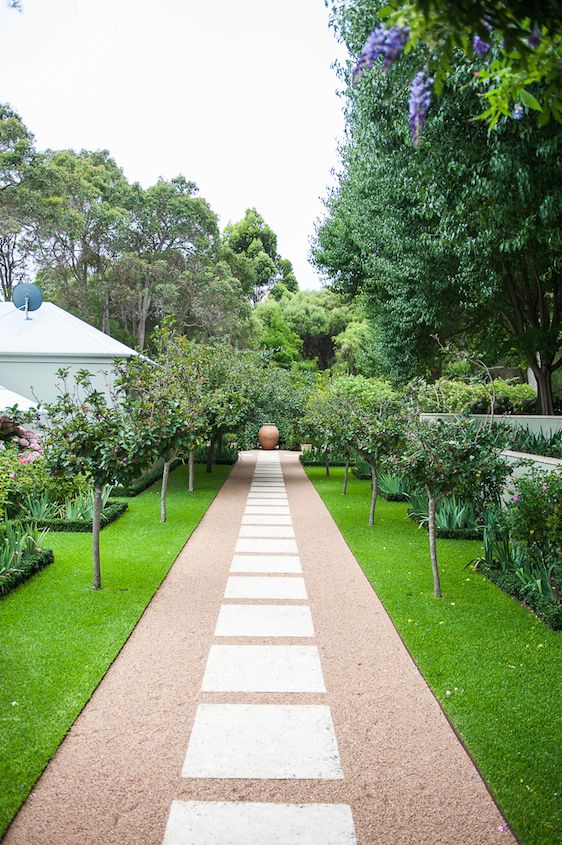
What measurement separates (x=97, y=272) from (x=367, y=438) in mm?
20750

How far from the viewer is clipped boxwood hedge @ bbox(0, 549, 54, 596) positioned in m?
5.86

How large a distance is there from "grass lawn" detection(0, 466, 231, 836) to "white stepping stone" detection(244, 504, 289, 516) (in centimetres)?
174

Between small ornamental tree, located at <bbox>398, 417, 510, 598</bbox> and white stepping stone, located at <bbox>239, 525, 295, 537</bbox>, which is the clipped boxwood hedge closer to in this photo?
white stepping stone, located at <bbox>239, 525, 295, 537</bbox>

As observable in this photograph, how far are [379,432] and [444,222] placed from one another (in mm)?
3147

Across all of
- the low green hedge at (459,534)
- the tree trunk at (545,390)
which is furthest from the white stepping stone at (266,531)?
the tree trunk at (545,390)

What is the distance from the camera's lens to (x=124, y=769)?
304 cm

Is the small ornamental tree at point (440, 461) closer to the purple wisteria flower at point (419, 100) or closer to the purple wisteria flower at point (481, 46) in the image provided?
the purple wisteria flower at point (419, 100)

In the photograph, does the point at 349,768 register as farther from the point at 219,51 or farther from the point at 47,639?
the point at 219,51

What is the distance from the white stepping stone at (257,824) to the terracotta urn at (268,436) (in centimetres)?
2091

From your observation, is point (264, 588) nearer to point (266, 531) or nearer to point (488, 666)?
point (488, 666)

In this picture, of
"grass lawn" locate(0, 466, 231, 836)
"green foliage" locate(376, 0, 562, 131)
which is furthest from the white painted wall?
"green foliage" locate(376, 0, 562, 131)

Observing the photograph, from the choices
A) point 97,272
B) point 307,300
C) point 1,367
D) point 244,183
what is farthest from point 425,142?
point 244,183

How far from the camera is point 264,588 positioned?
6234mm

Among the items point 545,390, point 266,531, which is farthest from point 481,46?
point 545,390
